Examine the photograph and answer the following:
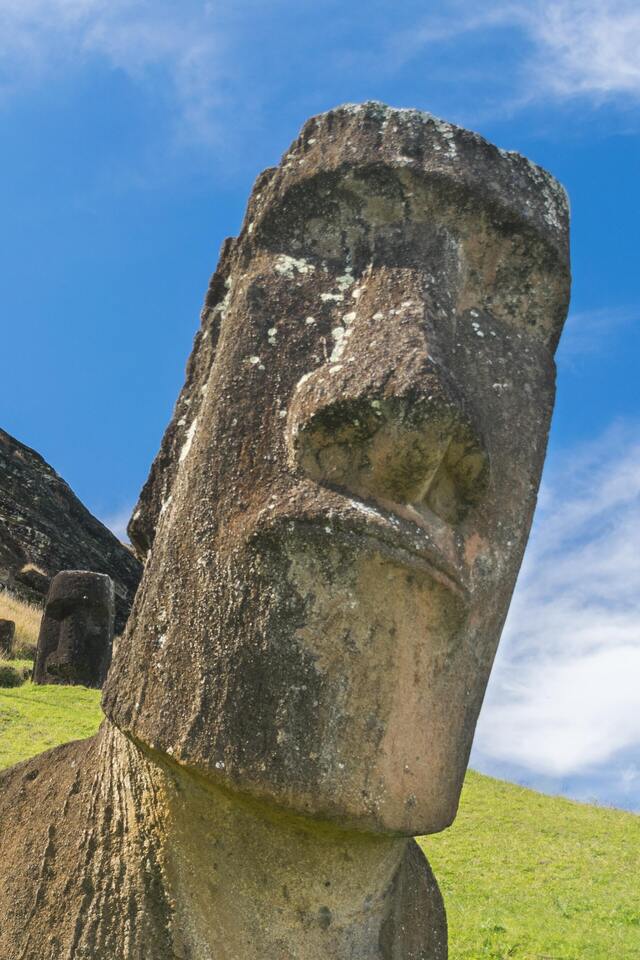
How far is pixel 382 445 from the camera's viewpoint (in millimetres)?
2848

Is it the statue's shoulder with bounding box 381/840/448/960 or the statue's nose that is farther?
the statue's shoulder with bounding box 381/840/448/960

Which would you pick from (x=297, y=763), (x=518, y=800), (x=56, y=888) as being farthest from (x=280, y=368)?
(x=518, y=800)

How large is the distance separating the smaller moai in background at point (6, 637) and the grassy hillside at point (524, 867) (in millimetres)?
5004

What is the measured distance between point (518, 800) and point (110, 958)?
33.2 ft

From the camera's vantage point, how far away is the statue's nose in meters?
2.83

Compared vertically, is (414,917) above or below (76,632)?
below

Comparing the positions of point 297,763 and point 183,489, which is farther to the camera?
point 183,489

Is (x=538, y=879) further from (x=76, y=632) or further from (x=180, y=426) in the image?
(x=76, y=632)

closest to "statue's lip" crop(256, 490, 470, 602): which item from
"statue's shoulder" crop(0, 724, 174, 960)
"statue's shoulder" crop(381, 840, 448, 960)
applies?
"statue's shoulder" crop(0, 724, 174, 960)

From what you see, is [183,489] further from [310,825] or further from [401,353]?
[310,825]

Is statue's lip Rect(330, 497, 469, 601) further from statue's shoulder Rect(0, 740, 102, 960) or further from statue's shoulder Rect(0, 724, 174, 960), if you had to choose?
statue's shoulder Rect(0, 740, 102, 960)

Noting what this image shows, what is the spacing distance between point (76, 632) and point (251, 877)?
14166 millimetres

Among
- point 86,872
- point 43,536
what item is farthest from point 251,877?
point 43,536

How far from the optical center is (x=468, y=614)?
3.00 meters
